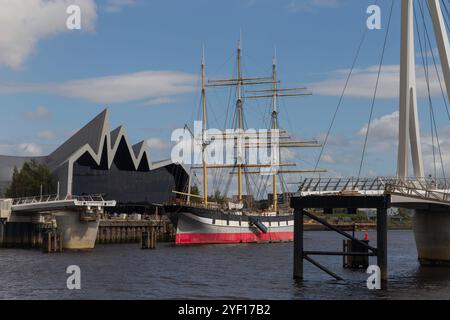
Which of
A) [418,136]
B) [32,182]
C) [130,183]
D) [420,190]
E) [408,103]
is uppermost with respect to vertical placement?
[408,103]

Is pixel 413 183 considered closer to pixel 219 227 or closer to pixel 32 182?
pixel 219 227

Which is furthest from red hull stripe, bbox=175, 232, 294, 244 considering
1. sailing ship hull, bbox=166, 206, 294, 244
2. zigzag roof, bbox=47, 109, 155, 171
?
zigzag roof, bbox=47, 109, 155, 171

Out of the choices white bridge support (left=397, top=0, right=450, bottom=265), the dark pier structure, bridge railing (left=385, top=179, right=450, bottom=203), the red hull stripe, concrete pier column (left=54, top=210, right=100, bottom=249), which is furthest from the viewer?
the red hull stripe

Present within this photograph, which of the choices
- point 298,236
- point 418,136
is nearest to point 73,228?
point 418,136

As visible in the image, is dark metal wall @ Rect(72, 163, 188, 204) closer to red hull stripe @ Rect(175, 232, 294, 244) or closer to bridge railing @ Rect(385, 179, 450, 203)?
red hull stripe @ Rect(175, 232, 294, 244)

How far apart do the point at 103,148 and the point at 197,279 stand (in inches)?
2674

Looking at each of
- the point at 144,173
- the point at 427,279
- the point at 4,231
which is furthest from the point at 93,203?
the point at 144,173

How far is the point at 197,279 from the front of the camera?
46.5 meters

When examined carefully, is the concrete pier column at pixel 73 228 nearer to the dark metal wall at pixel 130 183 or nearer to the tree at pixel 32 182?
the tree at pixel 32 182

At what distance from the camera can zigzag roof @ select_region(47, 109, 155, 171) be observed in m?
108

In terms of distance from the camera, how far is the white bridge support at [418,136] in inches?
2046

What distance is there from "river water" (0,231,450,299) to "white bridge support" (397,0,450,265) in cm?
197
